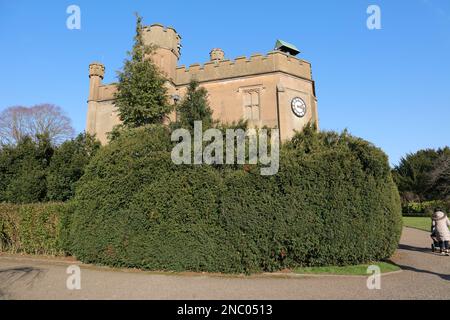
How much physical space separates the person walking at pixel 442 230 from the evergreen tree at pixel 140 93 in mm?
14669

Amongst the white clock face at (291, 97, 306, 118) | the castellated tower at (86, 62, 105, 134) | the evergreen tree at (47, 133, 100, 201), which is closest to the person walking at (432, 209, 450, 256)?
the white clock face at (291, 97, 306, 118)

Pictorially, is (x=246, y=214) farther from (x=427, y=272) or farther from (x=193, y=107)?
(x=193, y=107)

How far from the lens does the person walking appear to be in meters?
10.4

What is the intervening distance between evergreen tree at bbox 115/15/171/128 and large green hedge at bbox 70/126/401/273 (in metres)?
9.05

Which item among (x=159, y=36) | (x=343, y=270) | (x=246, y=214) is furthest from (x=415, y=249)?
(x=159, y=36)

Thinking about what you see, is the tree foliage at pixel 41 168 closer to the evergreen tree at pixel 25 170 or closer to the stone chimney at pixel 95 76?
the evergreen tree at pixel 25 170

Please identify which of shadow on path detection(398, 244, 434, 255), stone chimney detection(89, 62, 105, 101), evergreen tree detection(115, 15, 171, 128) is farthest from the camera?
stone chimney detection(89, 62, 105, 101)

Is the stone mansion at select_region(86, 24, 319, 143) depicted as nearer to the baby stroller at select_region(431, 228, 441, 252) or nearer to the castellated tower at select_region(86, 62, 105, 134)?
the castellated tower at select_region(86, 62, 105, 134)

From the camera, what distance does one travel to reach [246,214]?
804cm

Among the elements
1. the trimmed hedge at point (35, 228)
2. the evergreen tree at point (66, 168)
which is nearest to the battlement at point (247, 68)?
the evergreen tree at point (66, 168)

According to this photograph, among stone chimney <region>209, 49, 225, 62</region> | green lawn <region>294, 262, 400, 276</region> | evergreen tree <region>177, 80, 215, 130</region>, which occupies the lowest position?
green lawn <region>294, 262, 400, 276</region>

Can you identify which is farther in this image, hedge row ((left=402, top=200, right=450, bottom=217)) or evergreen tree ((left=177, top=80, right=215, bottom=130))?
hedge row ((left=402, top=200, right=450, bottom=217))

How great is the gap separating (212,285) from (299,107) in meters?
19.5

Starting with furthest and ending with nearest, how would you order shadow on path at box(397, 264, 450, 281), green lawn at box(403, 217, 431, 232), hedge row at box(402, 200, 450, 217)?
hedge row at box(402, 200, 450, 217) → green lawn at box(403, 217, 431, 232) → shadow on path at box(397, 264, 450, 281)
